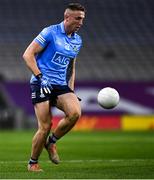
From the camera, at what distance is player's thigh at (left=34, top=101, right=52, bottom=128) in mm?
9094

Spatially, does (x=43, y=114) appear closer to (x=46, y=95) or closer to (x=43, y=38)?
(x=46, y=95)

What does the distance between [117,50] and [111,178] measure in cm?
2153

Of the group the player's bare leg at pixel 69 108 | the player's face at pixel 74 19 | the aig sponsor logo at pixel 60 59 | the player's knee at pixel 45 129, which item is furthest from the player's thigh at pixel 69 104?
the player's face at pixel 74 19

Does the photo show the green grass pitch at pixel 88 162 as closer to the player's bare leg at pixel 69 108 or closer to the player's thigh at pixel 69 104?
the player's bare leg at pixel 69 108

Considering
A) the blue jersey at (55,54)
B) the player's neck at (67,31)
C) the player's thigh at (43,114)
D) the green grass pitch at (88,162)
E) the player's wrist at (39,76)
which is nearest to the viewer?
the green grass pitch at (88,162)

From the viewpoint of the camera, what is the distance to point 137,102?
26203mm

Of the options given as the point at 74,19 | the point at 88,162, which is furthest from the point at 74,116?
the point at 88,162

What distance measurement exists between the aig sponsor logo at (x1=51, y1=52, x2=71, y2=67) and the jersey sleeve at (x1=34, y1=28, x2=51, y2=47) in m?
0.24

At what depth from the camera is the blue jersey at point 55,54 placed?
9.23 m

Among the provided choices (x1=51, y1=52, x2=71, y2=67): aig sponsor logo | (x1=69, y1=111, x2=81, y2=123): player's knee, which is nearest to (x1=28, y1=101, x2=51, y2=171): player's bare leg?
(x1=69, y1=111, x2=81, y2=123): player's knee

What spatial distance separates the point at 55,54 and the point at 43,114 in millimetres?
832

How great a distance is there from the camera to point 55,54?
9.29 meters

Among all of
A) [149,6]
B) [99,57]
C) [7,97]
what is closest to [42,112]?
[7,97]

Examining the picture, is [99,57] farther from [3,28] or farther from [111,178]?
[111,178]
